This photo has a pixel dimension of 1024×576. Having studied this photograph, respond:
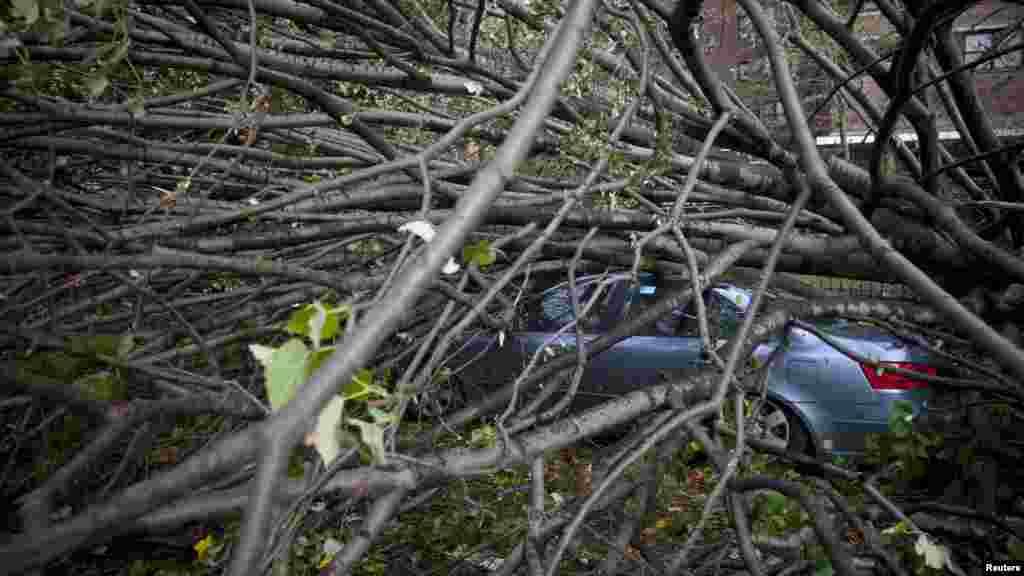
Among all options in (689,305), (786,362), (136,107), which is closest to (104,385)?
(136,107)

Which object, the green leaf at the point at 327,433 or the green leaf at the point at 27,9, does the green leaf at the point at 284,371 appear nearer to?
the green leaf at the point at 327,433

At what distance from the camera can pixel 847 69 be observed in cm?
509

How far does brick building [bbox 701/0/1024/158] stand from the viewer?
17.6 ft

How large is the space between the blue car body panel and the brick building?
5.14 ft

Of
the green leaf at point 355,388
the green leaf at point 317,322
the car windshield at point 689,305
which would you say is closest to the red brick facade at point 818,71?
the car windshield at point 689,305

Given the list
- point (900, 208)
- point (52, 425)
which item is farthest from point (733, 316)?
point (52, 425)

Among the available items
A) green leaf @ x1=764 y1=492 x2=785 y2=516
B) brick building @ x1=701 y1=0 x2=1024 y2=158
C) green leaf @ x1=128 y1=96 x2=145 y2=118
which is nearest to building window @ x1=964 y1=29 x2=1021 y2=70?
brick building @ x1=701 y1=0 x2=1024 y2=158

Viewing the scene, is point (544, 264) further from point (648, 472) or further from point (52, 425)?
point (52, 425)

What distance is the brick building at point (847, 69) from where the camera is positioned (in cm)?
535

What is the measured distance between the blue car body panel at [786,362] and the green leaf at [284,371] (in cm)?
444

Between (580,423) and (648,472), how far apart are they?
0.46 m

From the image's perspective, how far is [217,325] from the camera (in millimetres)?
2996

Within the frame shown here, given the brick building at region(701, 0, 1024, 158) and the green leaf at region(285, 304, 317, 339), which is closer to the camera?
the green leaf at region(285, 304, 317, 339)

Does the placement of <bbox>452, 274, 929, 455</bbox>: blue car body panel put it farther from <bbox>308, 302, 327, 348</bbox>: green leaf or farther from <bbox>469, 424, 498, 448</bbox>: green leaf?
<bbox>308, 302, 327, 348</bbox>: green leaf
